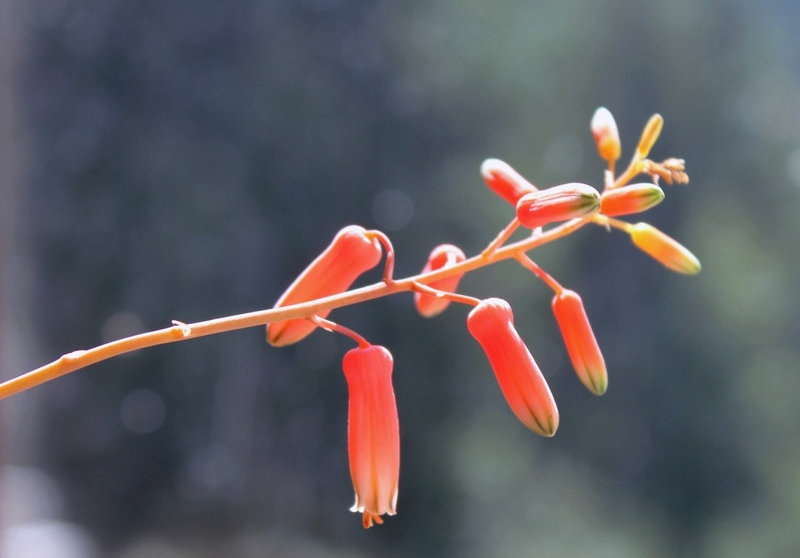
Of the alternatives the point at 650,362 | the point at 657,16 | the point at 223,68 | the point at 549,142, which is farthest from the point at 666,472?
the point at 223,68

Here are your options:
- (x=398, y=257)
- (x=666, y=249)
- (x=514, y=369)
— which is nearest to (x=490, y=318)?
(x=514, y=369)

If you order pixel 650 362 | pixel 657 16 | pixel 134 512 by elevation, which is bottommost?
pixel 650 362

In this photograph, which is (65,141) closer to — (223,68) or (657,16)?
(223,68)

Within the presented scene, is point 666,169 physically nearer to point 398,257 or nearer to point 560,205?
point 560,205

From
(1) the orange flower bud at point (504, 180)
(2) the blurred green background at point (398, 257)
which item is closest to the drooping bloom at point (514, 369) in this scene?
(1) the orange flower bud at point (504, 180)

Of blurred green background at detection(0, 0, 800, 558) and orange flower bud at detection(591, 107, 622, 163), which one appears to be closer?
orange flower bud at detection(591, 107, 622, 163)

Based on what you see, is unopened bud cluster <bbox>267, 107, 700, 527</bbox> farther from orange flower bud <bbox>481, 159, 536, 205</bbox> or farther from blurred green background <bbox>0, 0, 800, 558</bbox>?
blurred green background <bbox>0, 0, 800, 558</bbox>

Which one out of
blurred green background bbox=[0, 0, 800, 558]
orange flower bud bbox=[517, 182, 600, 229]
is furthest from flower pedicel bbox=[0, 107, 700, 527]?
blurred green background bbox=[0, 0, 800, 558]
